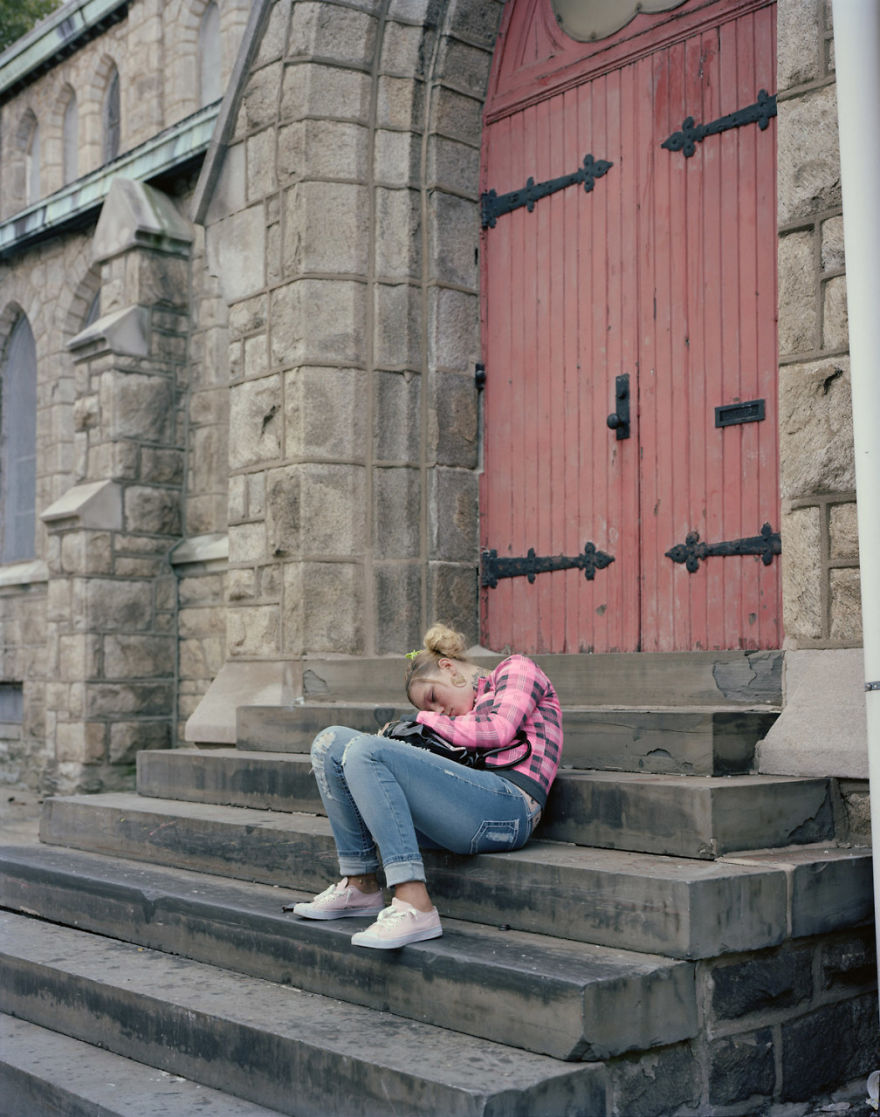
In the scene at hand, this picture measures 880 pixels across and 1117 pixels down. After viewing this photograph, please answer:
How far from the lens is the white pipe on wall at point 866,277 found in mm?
3539

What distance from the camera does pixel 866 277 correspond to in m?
3.63

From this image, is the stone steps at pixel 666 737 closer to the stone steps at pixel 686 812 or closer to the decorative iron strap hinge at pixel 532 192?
the stone steps at pixel 686 812

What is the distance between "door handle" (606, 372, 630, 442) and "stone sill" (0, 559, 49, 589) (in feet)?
21.4

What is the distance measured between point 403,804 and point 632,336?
2.73 m

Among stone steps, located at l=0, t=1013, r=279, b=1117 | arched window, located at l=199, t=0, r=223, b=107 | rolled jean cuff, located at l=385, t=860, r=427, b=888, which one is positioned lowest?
stone steps, located at l=0, t=1013, r=279, b=1117

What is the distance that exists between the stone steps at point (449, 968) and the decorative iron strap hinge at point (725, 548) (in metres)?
1.98

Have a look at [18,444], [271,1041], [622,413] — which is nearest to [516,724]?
[271,1041]

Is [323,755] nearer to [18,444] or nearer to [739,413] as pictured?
[739,413]

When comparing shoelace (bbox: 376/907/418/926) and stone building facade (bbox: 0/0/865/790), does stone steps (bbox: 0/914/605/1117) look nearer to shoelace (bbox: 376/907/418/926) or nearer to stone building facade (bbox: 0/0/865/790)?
shoelace (bbox: 376/907/418/926)

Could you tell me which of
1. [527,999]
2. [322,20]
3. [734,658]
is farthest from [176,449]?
[527,999]

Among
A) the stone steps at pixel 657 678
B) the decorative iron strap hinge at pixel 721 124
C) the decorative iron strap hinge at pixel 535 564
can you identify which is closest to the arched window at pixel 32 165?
the decorative iron strap hinge at pixel 535 564

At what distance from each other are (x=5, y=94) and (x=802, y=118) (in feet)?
35.1

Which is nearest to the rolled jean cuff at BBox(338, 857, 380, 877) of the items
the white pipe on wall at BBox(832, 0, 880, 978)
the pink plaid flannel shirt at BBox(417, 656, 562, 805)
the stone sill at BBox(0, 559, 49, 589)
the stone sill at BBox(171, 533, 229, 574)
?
the pink plaid flannel shirt at BBox(417, 656, 562, 805)

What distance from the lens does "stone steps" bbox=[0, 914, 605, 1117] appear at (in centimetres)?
300
